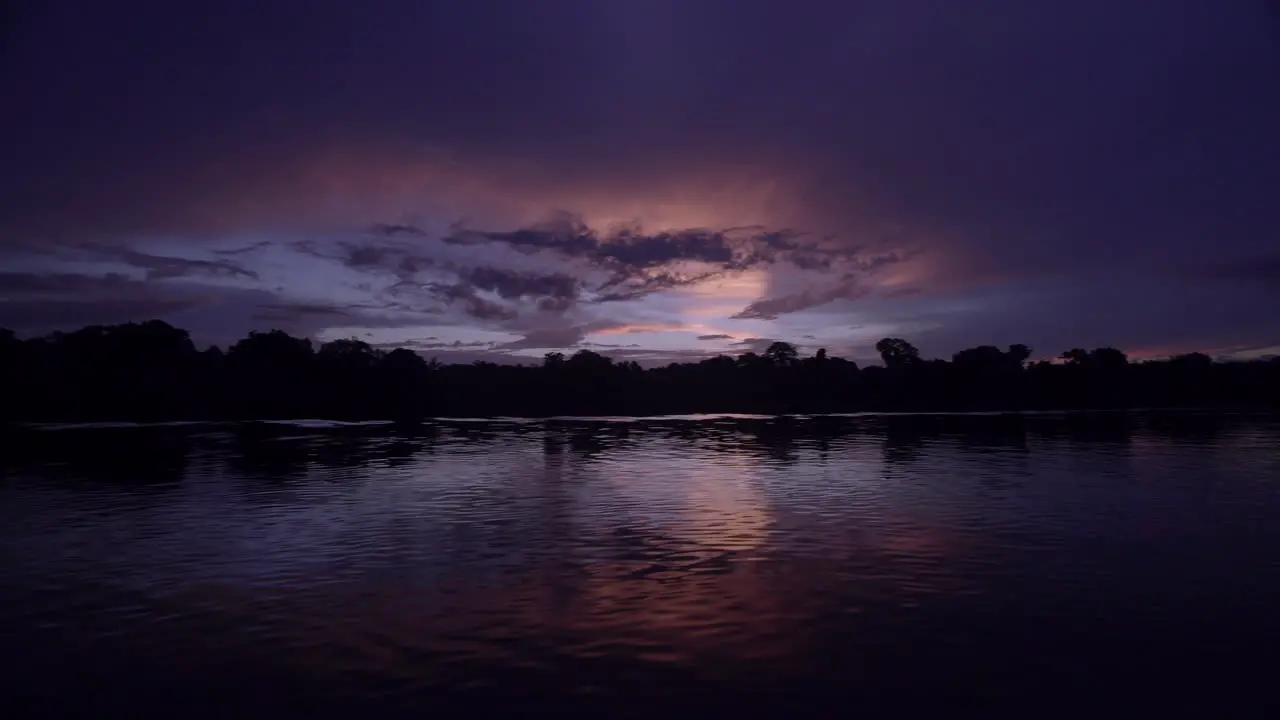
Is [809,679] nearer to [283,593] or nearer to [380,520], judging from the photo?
[283,593]

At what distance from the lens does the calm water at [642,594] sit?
17.2 m

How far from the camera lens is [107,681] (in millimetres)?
17875

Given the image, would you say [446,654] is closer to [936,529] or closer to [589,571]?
[589,571]

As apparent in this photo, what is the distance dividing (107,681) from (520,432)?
102089 millimetres

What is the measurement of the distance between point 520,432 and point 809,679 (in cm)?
10431

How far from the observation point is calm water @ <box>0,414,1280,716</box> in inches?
678

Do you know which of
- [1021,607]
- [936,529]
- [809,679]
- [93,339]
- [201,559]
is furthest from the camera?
[93,339]

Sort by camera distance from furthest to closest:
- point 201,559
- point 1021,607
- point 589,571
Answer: point 201,559 → point 589,571 → point 1021,607

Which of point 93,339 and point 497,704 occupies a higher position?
point 93,339

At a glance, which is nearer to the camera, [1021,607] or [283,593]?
[1021,607]

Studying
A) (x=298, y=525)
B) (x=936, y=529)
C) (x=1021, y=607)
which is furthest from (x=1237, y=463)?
(x=298, y=525)

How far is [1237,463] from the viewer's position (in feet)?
202

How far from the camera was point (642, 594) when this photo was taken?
78.9 feet

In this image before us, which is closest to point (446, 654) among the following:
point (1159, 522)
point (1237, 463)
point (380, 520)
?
point (380, 520)
